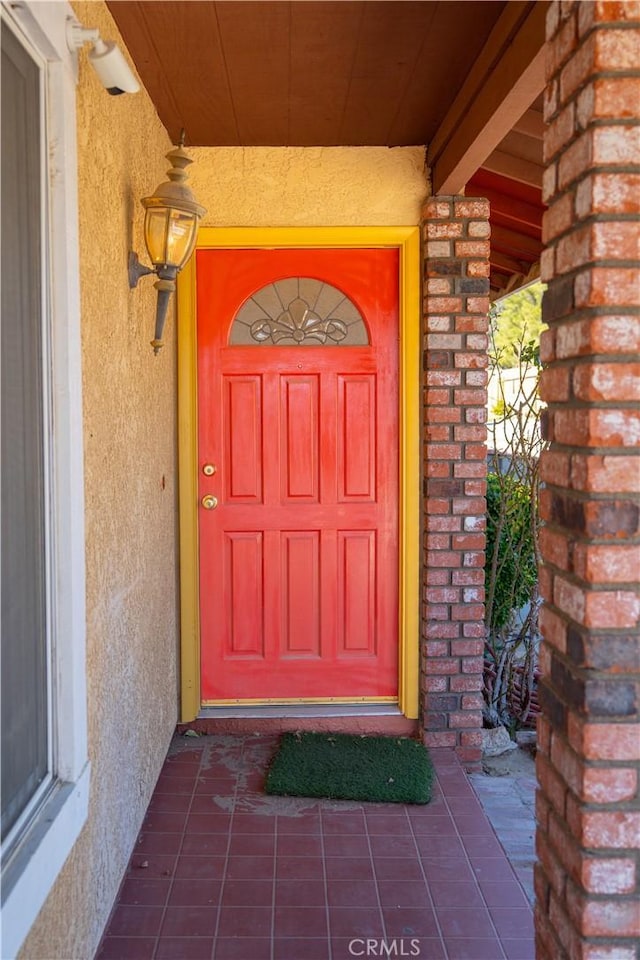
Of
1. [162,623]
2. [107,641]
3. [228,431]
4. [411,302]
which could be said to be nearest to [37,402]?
[107,641]

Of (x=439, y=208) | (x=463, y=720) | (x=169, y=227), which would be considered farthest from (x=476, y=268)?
(x=463, y=720)

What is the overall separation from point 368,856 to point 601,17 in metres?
2.46

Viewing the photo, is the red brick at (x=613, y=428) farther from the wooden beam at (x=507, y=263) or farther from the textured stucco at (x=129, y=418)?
the wooden beam at (x=507, y=263)

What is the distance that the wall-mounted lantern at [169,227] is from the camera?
261 cm

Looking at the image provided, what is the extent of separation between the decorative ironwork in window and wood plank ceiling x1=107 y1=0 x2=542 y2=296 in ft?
2.03

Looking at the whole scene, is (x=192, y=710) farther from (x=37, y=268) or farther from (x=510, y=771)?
(x=37, y=268)

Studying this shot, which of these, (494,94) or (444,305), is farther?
(444,305)

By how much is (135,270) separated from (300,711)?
2.11 metres

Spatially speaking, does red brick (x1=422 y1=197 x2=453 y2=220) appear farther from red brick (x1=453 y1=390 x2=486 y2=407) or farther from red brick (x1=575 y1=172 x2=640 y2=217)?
red brick (x1=575 y1=172 x2=640 y2=217)

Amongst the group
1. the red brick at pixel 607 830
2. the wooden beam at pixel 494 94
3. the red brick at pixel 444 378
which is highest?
the wooden beam at pixel 494 94

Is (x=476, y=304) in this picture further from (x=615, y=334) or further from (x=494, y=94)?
(x=615, y=334)

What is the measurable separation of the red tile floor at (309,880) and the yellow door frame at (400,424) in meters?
0.55

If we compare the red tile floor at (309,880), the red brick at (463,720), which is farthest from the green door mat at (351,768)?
the red brick at (463,720)

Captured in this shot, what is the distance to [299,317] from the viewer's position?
12.0 ft
